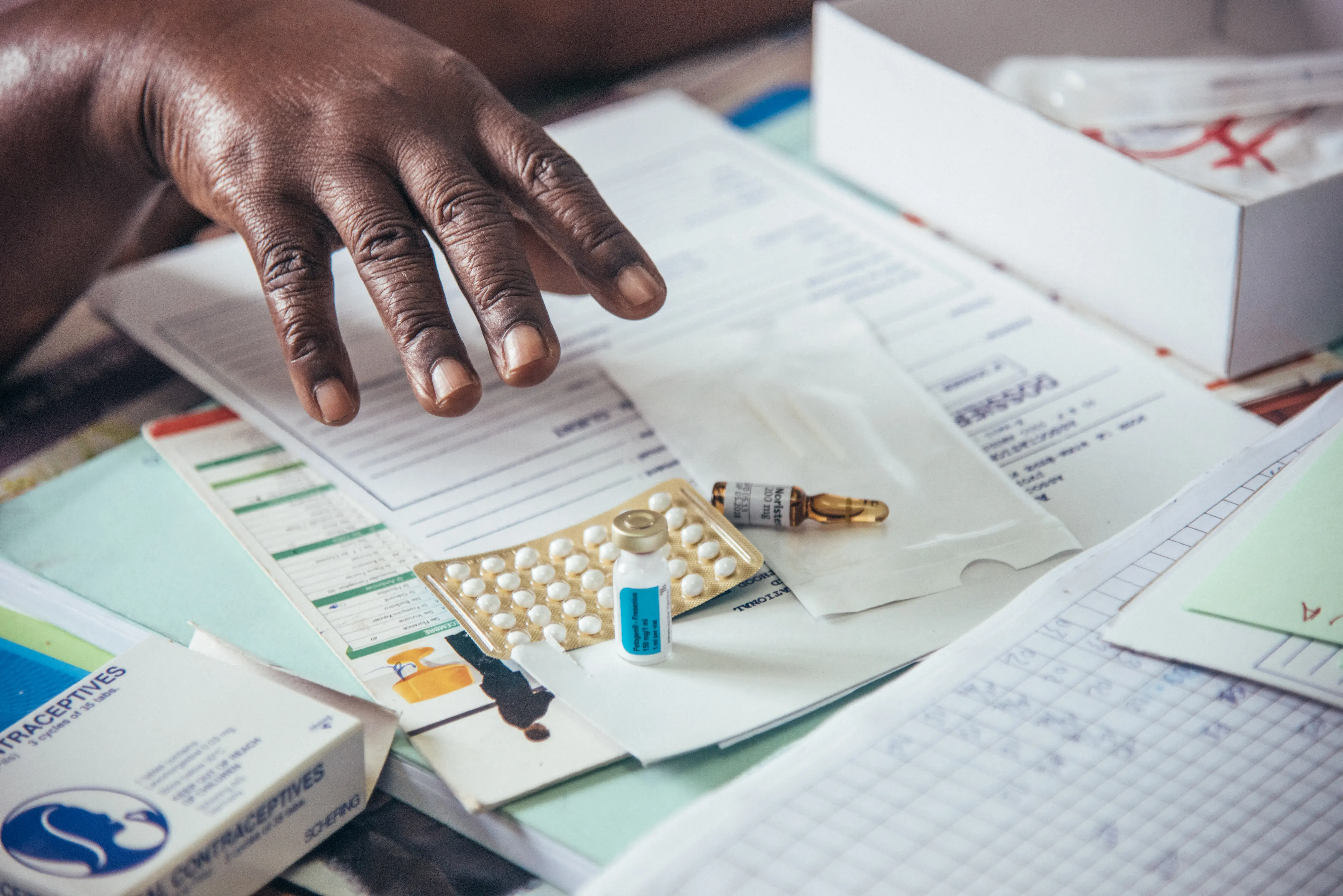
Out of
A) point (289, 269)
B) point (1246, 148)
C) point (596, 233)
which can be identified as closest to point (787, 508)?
point (596, 233)

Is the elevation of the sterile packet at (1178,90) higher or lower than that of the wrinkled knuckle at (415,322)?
higher

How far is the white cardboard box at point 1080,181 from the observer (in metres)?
0.71

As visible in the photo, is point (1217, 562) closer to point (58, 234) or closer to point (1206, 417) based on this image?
point (1206, 417)

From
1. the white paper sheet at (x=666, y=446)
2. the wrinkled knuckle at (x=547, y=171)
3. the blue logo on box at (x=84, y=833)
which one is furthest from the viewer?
the wrinkled knuckle at (x=547, y=171)

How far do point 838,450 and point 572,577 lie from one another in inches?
8.0

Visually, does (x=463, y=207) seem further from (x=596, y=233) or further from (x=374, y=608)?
(x=374, y=608)

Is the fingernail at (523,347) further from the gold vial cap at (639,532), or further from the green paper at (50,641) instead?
the green paper at (50,641)

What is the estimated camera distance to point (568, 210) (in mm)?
662

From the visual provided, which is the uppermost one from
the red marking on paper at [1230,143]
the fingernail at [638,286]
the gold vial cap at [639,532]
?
the fingernail at [638,286]

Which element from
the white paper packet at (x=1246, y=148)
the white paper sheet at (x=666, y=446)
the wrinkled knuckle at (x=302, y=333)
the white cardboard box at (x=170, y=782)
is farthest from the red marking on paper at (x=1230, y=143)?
the white cardboard box at (x=170, y=782)

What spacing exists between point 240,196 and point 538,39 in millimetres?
597

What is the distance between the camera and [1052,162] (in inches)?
31.3

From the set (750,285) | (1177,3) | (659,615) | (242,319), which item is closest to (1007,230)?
(750,285)

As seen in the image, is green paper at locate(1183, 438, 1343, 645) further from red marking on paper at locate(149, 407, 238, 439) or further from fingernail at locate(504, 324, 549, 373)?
red marking on paper at locate(149, 407, 238, 439)
